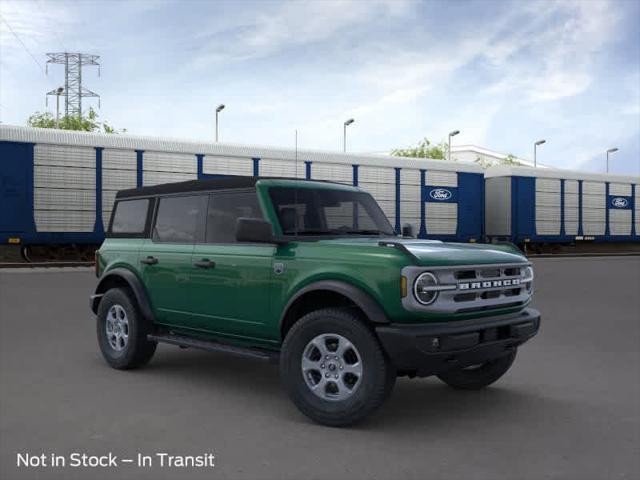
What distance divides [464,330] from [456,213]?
2692cm

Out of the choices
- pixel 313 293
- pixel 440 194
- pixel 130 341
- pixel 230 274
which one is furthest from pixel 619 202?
pixel 313 293

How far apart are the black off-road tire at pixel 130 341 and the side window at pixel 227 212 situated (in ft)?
4.06

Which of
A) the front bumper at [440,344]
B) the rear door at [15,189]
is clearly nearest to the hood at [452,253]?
the front bumper at [440,344]

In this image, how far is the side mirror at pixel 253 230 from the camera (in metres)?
5.28

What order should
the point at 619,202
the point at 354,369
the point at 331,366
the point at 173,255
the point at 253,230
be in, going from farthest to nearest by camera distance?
the point at 619,202, the point at 173,255, the point at 253,230, the point at 331,366, the point at 354,369

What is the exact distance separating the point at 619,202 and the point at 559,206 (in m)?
5.96

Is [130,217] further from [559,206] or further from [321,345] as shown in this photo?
[559,206]

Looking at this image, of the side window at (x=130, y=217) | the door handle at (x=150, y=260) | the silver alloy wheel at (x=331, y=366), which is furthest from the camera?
the side window at (x=130, y=217)

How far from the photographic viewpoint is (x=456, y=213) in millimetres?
31172

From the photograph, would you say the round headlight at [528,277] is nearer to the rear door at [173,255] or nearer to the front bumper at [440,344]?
the front bumper at [440,344]

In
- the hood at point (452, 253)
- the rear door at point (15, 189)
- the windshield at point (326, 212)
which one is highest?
the rear door at point (15, 189)

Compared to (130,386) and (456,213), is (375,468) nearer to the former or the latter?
(130,386)

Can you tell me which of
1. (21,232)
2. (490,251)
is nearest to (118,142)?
(21,232)

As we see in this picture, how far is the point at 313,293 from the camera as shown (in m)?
5.34
